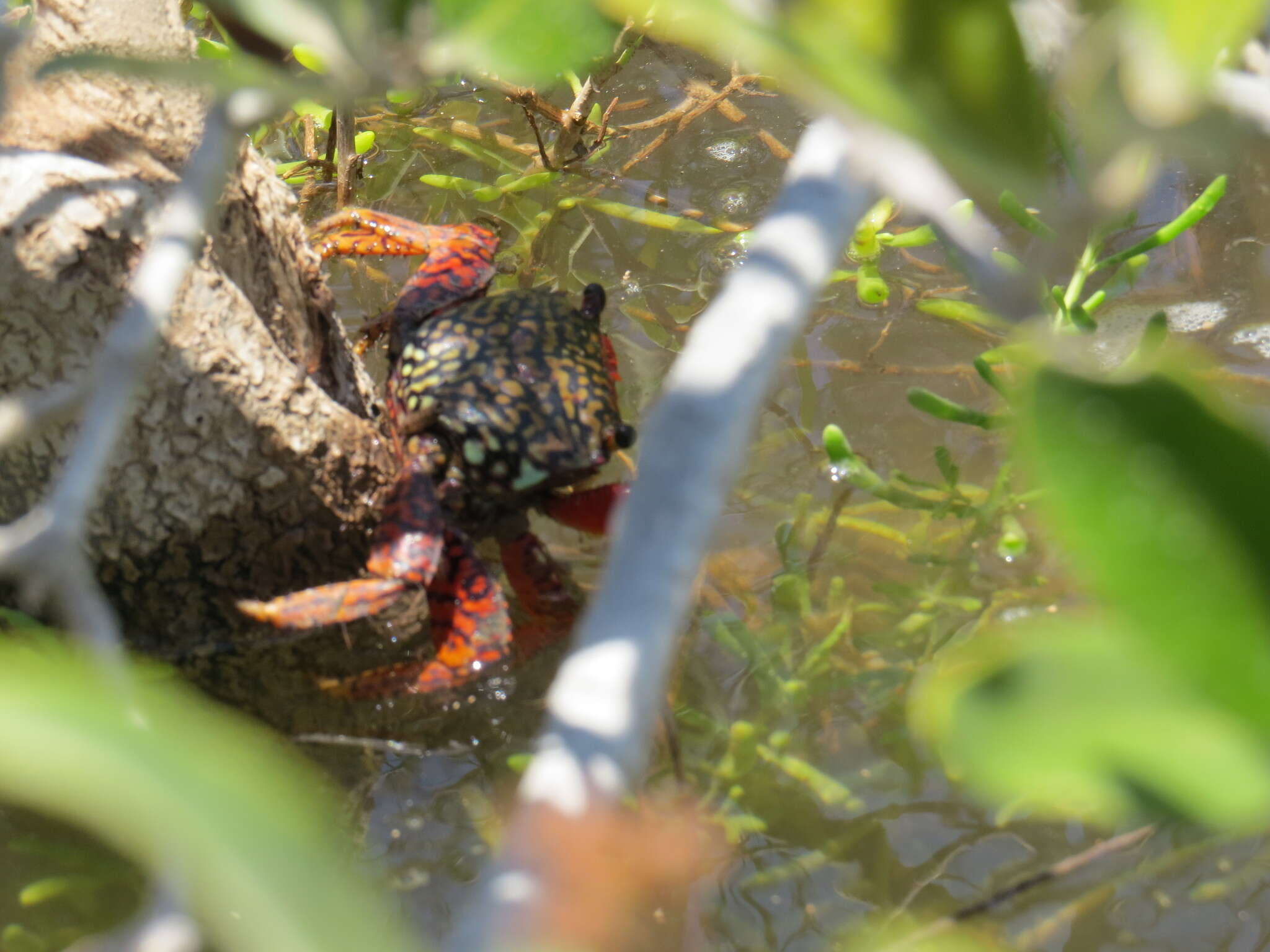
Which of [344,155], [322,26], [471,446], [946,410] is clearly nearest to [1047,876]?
[946,410]

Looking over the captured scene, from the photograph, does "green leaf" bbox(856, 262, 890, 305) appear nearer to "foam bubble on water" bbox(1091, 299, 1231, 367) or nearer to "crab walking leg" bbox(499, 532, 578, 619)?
"foam bubble on water" bbox(1091, 299, 1231, 367)

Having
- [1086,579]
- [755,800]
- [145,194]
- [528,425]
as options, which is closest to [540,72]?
[1086,579]

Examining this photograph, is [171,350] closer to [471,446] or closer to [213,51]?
[471,446]

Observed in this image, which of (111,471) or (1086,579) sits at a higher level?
(1086,579)

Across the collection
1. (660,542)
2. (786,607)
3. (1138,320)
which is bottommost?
(786,607)

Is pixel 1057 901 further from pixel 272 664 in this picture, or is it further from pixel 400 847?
pixel 272 664

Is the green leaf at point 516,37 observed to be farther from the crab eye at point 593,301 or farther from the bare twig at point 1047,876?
the crab eye at point 593,301

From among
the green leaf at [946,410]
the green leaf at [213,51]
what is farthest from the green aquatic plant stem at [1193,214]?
the green leaf at [213,51]
